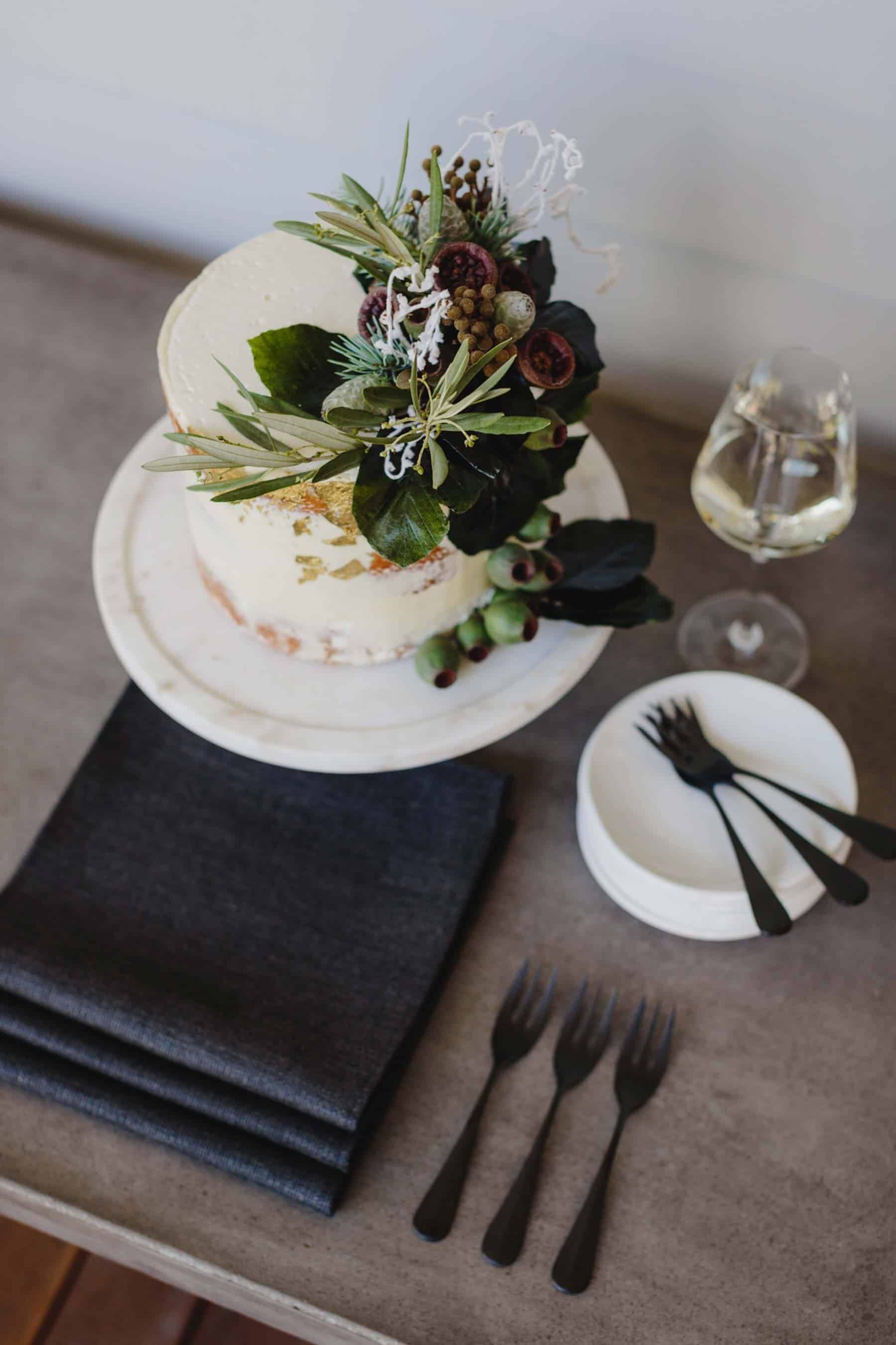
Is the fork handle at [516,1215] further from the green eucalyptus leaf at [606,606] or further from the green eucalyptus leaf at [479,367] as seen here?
the green eucalyptus leaf at [479,367]

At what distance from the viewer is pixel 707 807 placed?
629 mm

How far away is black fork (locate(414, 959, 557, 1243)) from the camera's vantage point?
21.2 inches

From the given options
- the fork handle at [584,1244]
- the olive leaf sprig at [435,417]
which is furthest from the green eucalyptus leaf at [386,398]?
the fork handle at [584,1244]

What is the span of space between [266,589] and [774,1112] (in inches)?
15.4

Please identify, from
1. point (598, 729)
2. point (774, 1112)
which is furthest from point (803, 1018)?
point (598, 729)

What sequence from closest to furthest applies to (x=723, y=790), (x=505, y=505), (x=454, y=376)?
(x=454, y=376) < (x=505, y=505) < (x=723, y=790)

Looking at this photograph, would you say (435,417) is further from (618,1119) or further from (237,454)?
(618,1119)

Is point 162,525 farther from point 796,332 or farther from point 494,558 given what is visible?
point 796,332

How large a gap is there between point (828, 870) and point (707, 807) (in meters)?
0.08

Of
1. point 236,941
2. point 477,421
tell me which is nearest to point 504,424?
point 477,421

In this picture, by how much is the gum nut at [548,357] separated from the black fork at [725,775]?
0.80 ft

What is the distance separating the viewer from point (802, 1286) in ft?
1.74

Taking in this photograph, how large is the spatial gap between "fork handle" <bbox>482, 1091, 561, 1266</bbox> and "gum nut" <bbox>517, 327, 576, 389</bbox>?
375mm

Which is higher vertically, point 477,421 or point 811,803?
point 477,421
